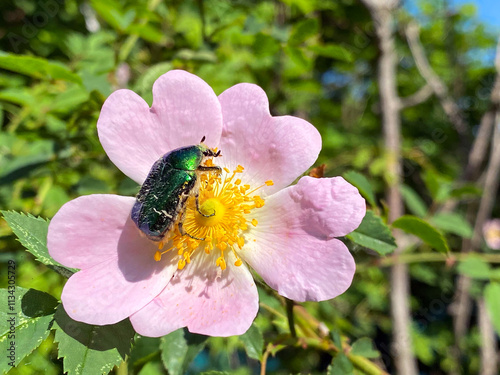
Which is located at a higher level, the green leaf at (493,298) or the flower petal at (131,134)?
the flower petal at (131,134)

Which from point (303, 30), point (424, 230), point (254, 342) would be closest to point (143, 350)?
point (254, 342)

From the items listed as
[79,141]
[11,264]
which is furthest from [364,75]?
[11,264]

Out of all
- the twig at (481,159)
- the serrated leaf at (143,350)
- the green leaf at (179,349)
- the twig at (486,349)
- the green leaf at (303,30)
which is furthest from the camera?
the twig at (486,349)

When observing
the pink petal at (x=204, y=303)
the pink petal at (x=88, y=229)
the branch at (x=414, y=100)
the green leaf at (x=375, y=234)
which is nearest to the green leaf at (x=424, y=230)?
the green leaf at (x=375, y=234)

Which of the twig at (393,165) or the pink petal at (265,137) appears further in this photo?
the twig at (393,165)

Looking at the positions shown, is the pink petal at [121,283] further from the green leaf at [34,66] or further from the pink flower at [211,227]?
the green leaf at [34,66]
